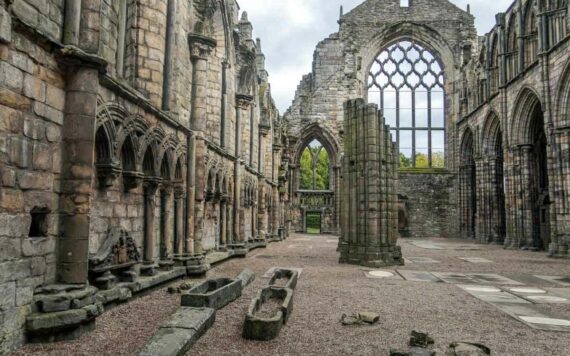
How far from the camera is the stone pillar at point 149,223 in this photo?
7246mm

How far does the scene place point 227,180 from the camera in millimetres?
13508

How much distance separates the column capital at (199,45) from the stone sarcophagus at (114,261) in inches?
200

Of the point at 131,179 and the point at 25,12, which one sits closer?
the point at 25,12

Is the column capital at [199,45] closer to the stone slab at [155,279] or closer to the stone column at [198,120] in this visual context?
the stone column at [198,120]

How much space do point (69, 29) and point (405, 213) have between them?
27.5m

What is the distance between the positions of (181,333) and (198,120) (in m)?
6.38

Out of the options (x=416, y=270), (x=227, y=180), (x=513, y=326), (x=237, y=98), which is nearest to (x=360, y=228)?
(x=416, y=270)

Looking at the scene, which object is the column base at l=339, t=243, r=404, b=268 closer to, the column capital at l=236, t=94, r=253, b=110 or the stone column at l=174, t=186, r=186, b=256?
the stone column at l=174, t=186, r=186, b=256

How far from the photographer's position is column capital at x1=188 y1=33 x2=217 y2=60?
991 centimetres

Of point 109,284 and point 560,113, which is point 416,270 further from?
point 560,113

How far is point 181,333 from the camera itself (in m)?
4.08

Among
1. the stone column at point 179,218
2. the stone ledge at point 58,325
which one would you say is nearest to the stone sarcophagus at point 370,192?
the stone column at point 179,218

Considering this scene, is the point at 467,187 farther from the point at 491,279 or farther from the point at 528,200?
the point at 491,279

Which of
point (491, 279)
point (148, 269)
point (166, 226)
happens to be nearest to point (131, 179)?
point (148, 269)
